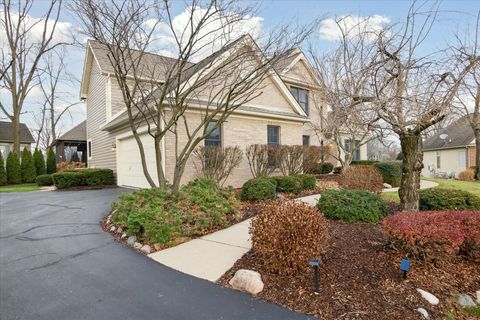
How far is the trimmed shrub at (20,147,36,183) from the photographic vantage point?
20428 mm

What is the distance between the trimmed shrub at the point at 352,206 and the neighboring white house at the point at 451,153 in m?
22.2

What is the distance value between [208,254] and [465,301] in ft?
11.1

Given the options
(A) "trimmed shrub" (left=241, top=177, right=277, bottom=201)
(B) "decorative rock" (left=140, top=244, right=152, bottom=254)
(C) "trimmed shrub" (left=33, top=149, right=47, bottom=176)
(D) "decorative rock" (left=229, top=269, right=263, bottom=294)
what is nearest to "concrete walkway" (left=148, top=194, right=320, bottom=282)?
(B) "decorative rock" (left=140, top=244, right=152, bottom=254)

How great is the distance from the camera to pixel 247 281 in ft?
11.8

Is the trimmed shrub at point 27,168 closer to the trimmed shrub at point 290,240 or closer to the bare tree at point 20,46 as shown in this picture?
the bare tree at point 20,46

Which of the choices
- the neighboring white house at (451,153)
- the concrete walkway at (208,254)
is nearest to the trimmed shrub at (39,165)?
the concrete walkway at (208,254)

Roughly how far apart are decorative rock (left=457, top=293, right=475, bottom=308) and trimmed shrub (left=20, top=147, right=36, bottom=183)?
24.4 m

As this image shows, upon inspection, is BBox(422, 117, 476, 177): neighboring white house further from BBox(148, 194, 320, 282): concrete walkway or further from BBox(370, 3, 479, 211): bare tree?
BBox(148, 194, 320, 282): concrete walkway

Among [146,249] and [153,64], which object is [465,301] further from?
[153,64]

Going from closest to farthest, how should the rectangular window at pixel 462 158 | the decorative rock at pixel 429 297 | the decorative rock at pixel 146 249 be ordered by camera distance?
the decorative rock at pixel 429 297 → the decorative rock at pixel 146 249 → the rectangular window at pixel 462 158

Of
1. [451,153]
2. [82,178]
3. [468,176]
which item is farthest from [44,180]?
[451,153]

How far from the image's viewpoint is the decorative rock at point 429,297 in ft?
10.4

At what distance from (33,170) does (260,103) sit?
690 inches

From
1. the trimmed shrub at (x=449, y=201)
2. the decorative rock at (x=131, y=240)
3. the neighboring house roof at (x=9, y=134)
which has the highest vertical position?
the neighboring house roof at (x=9, y=134)
